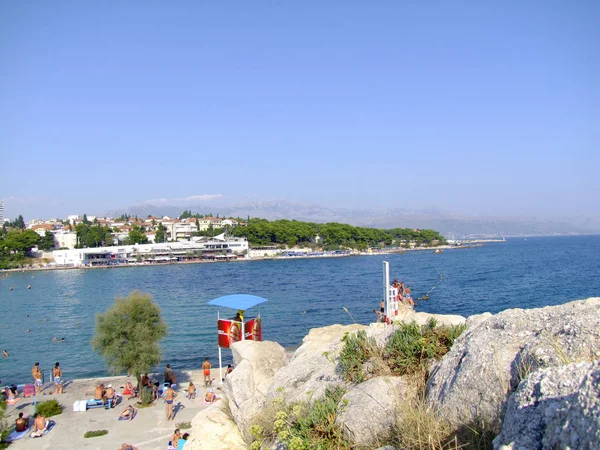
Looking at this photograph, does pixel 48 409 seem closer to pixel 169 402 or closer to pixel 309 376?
pixel 169 402

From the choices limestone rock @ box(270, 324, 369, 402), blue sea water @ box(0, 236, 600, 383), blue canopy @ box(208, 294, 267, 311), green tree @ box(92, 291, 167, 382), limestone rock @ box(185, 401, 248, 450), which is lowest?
blue sea water @ box(0, 236, 600, 383)

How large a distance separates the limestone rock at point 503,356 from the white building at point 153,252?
383 feet

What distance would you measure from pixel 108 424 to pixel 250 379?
26.1 feet

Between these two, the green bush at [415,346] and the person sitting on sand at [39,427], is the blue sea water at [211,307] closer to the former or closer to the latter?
the person sitting on sand at [39,427]

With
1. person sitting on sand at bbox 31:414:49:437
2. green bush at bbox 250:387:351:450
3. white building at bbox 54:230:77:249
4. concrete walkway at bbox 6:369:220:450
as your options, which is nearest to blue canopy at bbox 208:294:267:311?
concrete walkway at bbox 6:369:220:450

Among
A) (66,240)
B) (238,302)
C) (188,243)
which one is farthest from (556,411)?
(66,240)

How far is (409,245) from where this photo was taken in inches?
6506

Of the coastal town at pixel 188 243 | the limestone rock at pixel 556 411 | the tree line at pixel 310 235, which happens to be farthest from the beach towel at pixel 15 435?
the tree line at pixel 310 235

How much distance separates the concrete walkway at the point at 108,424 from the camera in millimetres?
12180

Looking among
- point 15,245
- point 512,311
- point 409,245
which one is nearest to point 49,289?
point 15,245

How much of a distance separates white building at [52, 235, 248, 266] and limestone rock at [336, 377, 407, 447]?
381ft

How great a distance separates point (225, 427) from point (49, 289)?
68.8 meters

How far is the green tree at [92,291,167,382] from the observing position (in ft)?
55.7

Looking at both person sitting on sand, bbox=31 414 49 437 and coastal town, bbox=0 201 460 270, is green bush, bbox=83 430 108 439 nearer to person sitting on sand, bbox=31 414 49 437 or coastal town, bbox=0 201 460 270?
person sitting on sand, bbox=31 414 49 437
